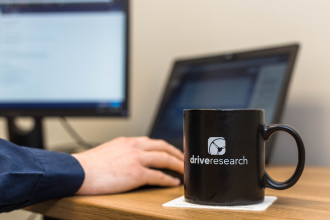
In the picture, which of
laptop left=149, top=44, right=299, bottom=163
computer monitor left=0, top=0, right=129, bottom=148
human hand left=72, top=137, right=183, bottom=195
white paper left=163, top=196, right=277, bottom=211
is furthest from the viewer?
computer monitor left=0, top=0, right=129, bottom=148

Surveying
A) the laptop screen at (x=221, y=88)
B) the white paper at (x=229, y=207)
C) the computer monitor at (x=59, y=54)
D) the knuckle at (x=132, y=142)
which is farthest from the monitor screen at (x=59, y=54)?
the white paper at (x=229, y=207)

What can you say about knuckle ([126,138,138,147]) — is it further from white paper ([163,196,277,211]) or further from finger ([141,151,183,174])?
white paper ([163,196,277,211])

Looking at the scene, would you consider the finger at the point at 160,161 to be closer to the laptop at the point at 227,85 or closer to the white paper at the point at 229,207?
the white paper at the point at 229,207

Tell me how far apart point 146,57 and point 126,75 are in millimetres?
225

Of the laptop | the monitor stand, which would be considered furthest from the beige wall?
the monitor stand

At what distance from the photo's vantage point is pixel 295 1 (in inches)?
32.4

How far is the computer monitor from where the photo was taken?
92 cm

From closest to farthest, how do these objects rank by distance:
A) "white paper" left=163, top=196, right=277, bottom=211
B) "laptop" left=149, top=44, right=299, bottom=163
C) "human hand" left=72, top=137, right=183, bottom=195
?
"white paper" left=163, top=196, right=277, bottom=211
"human hand" left=72, top=137, right=183, bottom=195
"laptop" left=149, top=44, right=299, bottom=163

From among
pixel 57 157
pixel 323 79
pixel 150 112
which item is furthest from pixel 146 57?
pixel 57 157

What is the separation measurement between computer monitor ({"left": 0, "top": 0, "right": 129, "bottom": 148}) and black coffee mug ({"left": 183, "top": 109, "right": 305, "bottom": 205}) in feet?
1.89

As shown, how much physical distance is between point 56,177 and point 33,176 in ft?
0.10

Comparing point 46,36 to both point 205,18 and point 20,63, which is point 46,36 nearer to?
point 20,63

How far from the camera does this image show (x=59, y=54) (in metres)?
0.93

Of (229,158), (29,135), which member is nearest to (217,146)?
(229,158)
